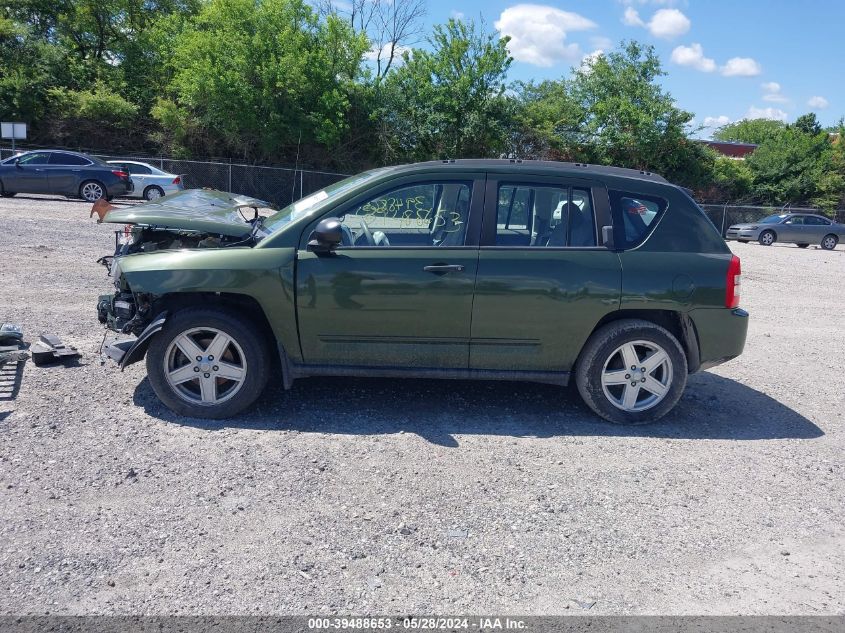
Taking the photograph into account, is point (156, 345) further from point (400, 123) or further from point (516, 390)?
point (400, 123)

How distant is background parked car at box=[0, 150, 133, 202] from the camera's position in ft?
66.3

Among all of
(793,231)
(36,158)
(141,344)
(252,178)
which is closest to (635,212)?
(141,344)

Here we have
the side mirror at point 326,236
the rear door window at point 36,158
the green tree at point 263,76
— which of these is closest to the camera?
the side mirror at point 326,236

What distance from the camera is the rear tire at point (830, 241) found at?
29766 millimetres

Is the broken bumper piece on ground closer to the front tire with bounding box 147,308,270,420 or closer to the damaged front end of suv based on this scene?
the damaged front end of suv

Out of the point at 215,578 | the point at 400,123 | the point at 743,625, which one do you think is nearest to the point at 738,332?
the point at 743,625

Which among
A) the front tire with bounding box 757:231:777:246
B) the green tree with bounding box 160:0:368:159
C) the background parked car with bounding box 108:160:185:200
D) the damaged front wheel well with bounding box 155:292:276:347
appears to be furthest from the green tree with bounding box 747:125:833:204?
the damaged front wheel well with bounding box 155:292:276:347

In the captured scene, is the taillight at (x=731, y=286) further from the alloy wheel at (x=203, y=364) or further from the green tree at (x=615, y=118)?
the green tree at (x=615, y=118)

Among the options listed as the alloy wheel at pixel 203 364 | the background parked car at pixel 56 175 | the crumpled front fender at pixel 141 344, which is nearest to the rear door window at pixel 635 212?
the alloy wheel at pixel 203 364

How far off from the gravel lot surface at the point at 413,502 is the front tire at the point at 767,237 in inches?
995

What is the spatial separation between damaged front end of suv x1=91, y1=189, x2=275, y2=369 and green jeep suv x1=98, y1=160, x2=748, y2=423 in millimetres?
18

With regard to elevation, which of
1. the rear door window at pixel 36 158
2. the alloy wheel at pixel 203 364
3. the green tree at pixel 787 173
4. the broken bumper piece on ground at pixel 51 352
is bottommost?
the broken bumper piece on ground at pixel 51 352

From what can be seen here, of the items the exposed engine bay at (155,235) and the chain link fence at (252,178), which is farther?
the chain link fence at (252,178)

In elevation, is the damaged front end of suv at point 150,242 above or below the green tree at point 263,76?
below
